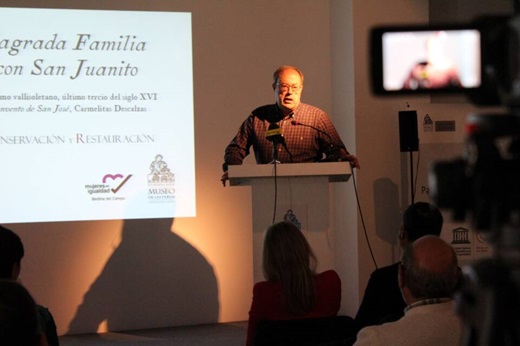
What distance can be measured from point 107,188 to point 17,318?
414 centimetres

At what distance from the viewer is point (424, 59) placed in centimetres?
130

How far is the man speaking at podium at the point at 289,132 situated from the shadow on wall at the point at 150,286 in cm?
181

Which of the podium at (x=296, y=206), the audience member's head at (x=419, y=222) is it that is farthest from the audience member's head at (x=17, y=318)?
the podium at (x=296, y=206)

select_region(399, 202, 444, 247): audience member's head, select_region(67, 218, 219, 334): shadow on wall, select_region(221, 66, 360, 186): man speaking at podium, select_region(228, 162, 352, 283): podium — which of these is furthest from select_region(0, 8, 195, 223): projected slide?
select_region(399, 202, 444, 247): audience member's head

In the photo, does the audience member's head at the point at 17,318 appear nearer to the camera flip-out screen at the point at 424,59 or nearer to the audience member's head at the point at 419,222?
the camera flip-out screen at the point at 424,59

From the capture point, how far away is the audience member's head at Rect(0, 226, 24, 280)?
98.7 inches

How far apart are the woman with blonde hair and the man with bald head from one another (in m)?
0.63

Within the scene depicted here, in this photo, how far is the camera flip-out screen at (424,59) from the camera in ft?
3.96

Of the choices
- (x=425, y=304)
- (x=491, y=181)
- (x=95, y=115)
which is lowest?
(x=425, y=304)

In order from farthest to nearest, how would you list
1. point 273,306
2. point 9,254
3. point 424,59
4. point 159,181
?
1. point 159,181
2. point 273,306
3. point 9,254
4. point 424,59

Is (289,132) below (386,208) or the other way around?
the other way around

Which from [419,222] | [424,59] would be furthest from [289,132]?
[424,59]

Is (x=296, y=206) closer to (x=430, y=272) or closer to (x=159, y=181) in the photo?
(x=430, y=272)

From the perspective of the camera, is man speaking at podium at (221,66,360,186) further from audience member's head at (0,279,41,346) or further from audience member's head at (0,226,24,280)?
audience member's head at (0,279,41,346)
